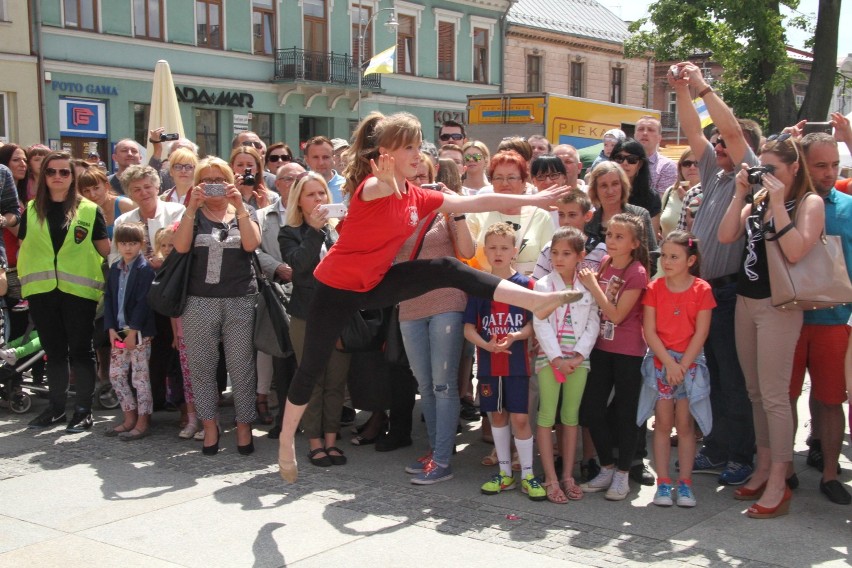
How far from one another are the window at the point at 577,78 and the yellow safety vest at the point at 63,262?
37.6 metres

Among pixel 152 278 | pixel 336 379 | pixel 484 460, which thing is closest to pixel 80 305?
pixel 152 278

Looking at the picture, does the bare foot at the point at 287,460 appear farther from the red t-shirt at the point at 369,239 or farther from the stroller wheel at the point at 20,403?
the stroller wheel at the point at 20,403

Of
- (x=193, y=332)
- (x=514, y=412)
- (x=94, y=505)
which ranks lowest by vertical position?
(x=94, y=505)

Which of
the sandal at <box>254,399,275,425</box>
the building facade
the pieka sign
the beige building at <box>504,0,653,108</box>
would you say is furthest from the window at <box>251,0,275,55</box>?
the sandal at <box>254,399,275,425</box>

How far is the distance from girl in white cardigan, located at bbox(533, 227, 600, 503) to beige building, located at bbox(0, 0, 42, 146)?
22.2 metres

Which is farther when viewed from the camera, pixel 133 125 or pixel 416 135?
pixel 133 125

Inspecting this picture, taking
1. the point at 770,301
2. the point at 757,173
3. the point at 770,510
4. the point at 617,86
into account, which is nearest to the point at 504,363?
the point at 770,301

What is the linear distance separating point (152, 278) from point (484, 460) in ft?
A: 9.29

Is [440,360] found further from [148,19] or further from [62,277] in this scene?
[148,19]

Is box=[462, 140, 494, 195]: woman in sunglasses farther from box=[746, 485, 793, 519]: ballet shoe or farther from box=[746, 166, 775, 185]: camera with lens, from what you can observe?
box=[746, 485, 793, 519]: ballet shoe

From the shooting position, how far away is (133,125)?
27328mm

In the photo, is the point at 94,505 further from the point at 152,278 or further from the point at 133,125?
the point at 133,125

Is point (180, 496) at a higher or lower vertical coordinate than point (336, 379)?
lower

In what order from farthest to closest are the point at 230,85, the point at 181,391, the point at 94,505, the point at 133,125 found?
the point at 230,85 < the point at 133,125 < the point at 181,391 < the point at 94,505
